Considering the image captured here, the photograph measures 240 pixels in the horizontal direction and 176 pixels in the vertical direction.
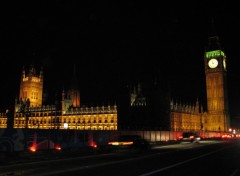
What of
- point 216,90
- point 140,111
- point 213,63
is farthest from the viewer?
point 213,63

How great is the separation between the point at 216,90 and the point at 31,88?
85535mm

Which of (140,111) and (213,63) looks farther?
(213,63)

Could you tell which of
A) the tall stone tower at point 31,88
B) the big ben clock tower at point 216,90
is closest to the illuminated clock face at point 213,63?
the big ben clock tower at point 216,90

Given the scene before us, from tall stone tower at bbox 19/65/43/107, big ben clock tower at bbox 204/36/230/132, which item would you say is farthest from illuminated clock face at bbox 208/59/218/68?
tall stone tower at bbox 19/65/43/107

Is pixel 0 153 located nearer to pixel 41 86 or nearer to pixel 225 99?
pixel 225 99

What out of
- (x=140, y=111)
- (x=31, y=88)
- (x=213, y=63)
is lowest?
(x=140, y=111)

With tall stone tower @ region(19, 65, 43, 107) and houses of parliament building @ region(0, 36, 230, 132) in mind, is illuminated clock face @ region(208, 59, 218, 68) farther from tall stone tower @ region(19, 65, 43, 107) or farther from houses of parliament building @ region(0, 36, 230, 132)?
tall stone tower @ region(19, 65, 43, 107)

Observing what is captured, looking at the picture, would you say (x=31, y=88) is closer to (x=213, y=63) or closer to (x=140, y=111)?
(x=140, y=111)

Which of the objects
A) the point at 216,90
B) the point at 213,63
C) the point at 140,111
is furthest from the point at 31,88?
the point at 216,90

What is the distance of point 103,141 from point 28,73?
122 m

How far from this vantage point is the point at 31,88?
149125 mm

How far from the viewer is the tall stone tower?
147750 millimetres

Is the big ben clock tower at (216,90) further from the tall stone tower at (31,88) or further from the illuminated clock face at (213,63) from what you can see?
the tall stone tower at (31,88)

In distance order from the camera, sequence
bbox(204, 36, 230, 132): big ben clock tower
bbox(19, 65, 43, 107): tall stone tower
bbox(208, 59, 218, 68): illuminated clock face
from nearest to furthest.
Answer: bbox(204, 36, 230, 132): big ben clock tower, bbox(208, 59, 218, 68): illuminated clock face, bbox(19, 65, 43, 107): tall stone tower
